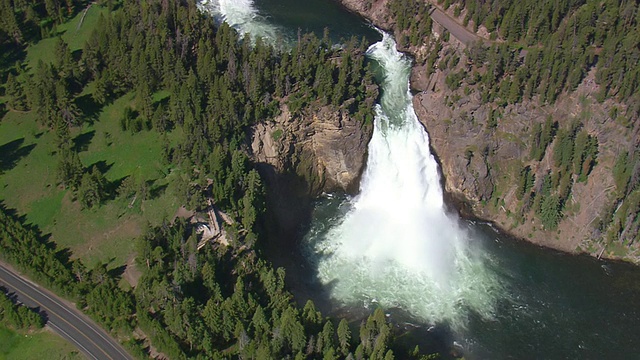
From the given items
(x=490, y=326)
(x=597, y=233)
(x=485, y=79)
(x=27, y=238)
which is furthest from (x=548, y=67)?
(x=27, y=238)

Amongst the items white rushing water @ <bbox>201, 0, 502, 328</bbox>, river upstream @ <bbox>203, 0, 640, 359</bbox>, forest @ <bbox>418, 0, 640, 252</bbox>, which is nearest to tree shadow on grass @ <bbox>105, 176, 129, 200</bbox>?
river upstream @ <bbox>203, 0, 640, 359</bbox>

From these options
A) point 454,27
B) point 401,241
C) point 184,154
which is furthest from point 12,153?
point 454,27

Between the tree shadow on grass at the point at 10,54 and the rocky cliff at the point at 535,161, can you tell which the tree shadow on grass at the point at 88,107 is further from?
the rocky cliff at the point at 535,161

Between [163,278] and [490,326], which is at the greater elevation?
[163,278]

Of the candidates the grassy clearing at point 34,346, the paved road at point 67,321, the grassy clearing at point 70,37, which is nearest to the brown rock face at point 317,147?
the paved road at point 67,321

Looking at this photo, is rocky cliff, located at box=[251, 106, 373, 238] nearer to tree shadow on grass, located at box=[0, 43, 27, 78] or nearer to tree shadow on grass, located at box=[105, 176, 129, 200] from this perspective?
tree shadow on grass, located at box=[105, 176, 129, 200]

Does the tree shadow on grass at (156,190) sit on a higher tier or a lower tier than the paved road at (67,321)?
higher

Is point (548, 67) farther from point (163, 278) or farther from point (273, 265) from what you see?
point (163, 278)
